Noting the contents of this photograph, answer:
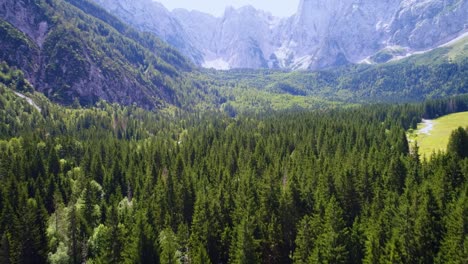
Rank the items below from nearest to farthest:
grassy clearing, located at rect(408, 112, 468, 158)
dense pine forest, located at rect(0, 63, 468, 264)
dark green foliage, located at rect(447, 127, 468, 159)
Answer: dense pine forest, located at rect(0, 63, 468, 264)
dark green foliage, located at rect(447, 127, 468, 159)
grassy clearing, located at rect(408, 112, 468, 158)

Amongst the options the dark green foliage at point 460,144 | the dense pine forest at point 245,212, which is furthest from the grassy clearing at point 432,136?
the dark green foliage at point 460,144

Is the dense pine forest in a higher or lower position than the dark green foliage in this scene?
lower

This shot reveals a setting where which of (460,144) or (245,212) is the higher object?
(460,144)

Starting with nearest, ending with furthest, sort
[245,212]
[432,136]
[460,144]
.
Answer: [245,212] < [460,144] < [432,136]

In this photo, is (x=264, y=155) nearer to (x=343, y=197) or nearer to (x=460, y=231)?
(x=343, y=197)

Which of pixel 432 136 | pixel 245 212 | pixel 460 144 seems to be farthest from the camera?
pixel 432 136

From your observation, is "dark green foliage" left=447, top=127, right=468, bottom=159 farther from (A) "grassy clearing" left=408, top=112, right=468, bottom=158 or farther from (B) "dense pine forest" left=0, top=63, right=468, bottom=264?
(A) "grassy clearing" left=408, top=112, right=468, bottom=158

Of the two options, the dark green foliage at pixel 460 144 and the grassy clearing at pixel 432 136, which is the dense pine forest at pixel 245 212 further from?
the grassy clearing at pixel 432 136

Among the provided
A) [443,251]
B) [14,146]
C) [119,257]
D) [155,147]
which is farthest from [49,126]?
[443,251]

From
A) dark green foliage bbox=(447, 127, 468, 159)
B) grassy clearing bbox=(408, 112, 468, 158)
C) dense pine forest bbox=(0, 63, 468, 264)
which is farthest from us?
grassy clearing bbox=(408, 112, 468, 158)

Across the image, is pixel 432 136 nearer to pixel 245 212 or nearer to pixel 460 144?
pixel 460 144

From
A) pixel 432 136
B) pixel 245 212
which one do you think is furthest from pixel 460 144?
pixel 432 136

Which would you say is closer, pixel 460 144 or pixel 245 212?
pixel 245 212

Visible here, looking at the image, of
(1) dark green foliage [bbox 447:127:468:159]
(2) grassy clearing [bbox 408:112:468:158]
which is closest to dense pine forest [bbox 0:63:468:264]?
(1) dark green foliage [bbox 447:127:468:159]
